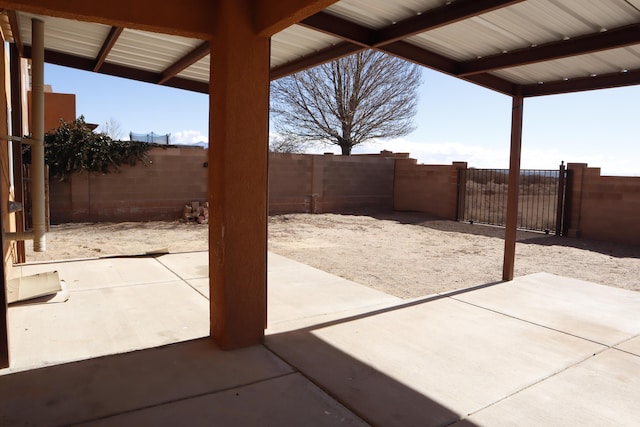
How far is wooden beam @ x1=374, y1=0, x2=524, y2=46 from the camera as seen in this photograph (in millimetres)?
3643

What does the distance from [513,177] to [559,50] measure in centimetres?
204

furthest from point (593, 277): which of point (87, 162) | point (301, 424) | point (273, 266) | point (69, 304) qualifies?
point (87, 162)

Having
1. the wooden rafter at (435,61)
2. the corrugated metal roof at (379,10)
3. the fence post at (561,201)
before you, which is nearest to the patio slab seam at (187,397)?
the corrugated metal roof at (379,10)

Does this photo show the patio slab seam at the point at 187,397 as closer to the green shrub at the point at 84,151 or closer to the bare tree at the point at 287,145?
the green shrub at the point at 84,151

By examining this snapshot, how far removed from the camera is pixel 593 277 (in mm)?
7727

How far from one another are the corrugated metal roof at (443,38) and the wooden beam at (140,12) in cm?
95

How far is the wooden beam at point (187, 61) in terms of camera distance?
16.6ft

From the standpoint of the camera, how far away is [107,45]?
5203mm

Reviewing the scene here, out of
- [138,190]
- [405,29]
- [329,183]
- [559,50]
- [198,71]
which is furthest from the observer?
[329,183]

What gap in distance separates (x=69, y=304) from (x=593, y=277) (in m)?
7.92

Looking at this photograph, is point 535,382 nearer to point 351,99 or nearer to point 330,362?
point 330,362

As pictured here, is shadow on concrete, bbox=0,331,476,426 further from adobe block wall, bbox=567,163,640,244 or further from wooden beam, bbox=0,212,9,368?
adobe block wall, bbox=567,163,640,244

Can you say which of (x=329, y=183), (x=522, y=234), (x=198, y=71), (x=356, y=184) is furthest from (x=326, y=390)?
(x=356, y=184)

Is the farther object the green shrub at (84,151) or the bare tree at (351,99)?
the bare tree at (351,99)
